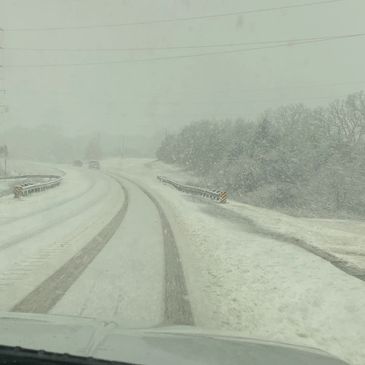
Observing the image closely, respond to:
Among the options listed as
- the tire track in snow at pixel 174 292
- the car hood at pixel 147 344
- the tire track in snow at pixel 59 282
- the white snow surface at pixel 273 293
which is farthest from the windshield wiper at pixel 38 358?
the tire track in snow at pixel 59 282

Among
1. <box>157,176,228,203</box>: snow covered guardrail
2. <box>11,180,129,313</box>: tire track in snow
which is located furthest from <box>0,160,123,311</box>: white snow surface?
<box>157,176,228,203</box>: snow covered guardrail

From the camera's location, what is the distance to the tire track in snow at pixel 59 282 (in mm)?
7999

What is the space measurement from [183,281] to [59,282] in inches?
88.2

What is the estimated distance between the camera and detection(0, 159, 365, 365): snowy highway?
7.72 m

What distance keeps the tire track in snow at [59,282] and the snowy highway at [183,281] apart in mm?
17

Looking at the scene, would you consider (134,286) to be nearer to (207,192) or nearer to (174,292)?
(174,292)

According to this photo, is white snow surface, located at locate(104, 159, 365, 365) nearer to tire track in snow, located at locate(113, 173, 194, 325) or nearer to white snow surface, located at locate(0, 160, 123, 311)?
tire track in snow, located at locate(113, 173, 194, 325)

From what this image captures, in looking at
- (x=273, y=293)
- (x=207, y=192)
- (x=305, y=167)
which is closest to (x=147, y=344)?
(x=273, y=293)

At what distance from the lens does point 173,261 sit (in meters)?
12.5

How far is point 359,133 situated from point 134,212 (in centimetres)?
5254

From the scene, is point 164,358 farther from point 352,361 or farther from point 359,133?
point 359,133

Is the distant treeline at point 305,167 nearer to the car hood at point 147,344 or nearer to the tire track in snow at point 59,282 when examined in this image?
the tire track in snow at point 59,282

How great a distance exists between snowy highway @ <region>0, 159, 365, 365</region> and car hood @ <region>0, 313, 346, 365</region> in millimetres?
643

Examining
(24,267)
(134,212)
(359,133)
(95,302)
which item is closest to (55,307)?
(95,302)
